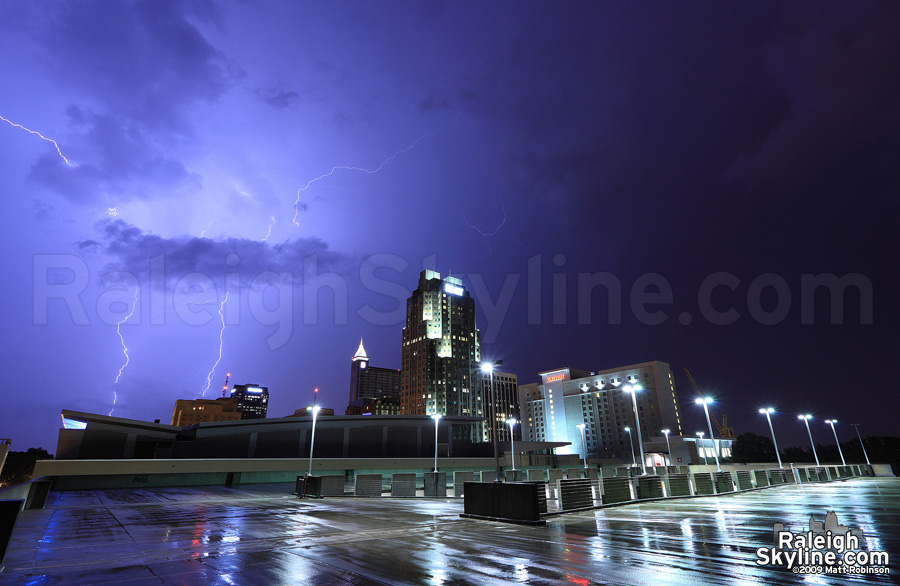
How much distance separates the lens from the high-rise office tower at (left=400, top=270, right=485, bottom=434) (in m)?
182

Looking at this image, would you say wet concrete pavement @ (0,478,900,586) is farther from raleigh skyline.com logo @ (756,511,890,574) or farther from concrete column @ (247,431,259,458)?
concrete column @ (247,431,259,458)

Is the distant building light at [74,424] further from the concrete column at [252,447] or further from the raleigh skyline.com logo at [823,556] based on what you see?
the raleigh skyline.com logo at [823,556]

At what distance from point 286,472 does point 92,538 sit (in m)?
49.2

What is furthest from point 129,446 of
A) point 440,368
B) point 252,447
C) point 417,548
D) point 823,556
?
point 440,368

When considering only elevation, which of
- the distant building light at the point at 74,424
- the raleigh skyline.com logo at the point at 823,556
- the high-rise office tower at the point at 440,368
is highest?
the high-rise office tower at the point at 440,368

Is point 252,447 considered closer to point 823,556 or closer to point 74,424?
point 74,424

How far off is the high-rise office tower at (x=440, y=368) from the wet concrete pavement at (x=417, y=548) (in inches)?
6540

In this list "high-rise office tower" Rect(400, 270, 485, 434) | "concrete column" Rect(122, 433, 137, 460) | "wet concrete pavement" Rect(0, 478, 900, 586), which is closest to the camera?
"wet concrete pavement" Rect(0, 478, 900, 586)

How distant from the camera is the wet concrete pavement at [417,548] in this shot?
8.48 meters

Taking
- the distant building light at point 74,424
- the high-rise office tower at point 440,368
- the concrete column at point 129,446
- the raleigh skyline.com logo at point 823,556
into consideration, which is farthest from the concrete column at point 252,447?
the high-rise office tower at point 440,368

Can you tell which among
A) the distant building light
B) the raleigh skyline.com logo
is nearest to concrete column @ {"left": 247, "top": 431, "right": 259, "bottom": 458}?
the distant building light

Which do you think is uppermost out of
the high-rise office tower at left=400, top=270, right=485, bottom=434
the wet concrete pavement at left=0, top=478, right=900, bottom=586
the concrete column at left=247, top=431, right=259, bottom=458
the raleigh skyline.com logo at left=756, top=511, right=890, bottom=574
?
the high-rise office tower at left=400, top=270, right=485, bottom=434

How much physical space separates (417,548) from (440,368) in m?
178

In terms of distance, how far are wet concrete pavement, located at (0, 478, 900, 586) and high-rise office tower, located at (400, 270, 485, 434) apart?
545 feet
